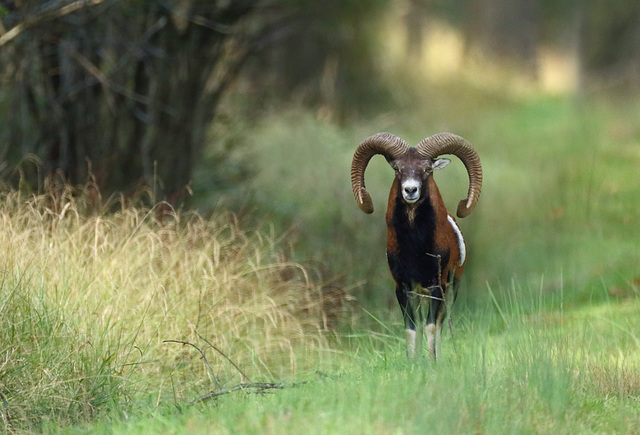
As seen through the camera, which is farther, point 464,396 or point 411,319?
point 411,319

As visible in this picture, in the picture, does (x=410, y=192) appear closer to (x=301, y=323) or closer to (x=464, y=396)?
(x=464, y=396)

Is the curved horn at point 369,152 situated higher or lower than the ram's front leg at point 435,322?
higher

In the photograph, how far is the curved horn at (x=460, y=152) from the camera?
23.6ft

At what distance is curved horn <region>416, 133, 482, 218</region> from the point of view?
23.6 feet

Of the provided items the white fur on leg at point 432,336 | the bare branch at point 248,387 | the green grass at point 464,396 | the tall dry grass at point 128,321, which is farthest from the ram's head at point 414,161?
the tall dry grass at point 128,321

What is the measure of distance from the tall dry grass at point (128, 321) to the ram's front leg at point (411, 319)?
1165 mm

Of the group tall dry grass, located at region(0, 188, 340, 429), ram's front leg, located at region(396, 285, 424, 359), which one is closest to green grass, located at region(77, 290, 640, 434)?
ram's front leg, located at region(396, 285, 424, 359)

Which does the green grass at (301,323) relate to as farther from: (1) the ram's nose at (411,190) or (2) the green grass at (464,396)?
(1) the ram's nose at (411,190)

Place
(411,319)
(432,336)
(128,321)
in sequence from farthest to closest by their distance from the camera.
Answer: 1. (128,321)
2. (411,319)
3. (432,336)

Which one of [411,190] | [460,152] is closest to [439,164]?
[460,152]

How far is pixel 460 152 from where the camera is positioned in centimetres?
751

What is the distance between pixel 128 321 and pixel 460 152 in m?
2.94

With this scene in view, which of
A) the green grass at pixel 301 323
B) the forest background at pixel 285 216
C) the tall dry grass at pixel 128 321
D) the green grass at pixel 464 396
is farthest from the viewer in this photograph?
the tall dry grass at pixel 128 321

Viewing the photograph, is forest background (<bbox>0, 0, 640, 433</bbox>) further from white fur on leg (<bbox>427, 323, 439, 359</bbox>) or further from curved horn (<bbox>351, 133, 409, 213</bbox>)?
curved horn (<bbox>351, 133, 409, 213</bbox>)
